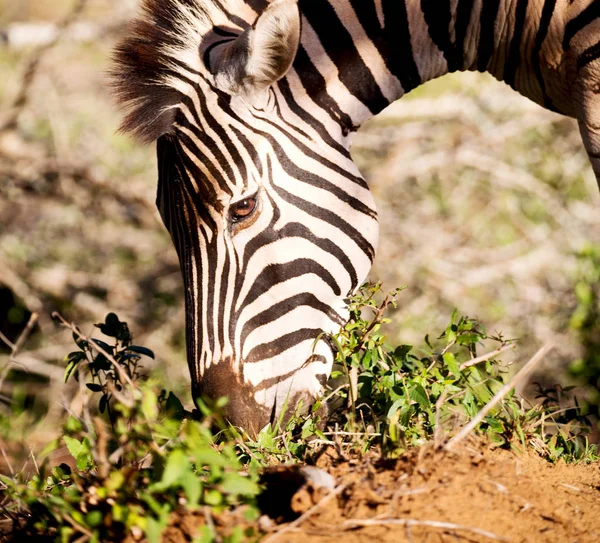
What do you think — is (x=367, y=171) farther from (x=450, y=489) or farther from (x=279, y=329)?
(x=450, y=489)

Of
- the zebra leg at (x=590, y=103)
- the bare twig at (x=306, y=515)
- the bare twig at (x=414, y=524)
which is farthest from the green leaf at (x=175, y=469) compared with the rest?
the zebra leg at (x=590, y=103)

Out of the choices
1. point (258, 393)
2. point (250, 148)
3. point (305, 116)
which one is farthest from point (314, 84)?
point (258, 393)

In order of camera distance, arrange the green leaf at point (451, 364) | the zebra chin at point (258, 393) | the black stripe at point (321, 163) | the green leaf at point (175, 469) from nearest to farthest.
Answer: the green leaf at point (175, 469)
the green leaf at point (451, 364)
the zebra chin at point (258, 393)
the black stripe at point (321, 163)

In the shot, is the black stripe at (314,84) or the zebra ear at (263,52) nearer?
the zebra ear at (263,52)

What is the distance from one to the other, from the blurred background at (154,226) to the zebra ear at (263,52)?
12.9ft

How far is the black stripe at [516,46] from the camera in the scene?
319 centimetres

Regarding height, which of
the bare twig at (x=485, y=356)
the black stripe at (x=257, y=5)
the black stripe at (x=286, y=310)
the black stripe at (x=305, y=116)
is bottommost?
the bare twig at (x=485, y=356)

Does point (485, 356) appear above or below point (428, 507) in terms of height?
above

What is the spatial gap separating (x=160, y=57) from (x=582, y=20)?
1.88 m

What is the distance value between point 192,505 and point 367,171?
20.0 ft

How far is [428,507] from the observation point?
1832 mm

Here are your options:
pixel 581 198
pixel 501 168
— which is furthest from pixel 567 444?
pixel 581 198

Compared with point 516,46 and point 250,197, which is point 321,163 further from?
point 516,46

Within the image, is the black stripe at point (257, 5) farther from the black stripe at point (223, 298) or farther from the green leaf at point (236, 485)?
the green leaf at point (236, 485)
